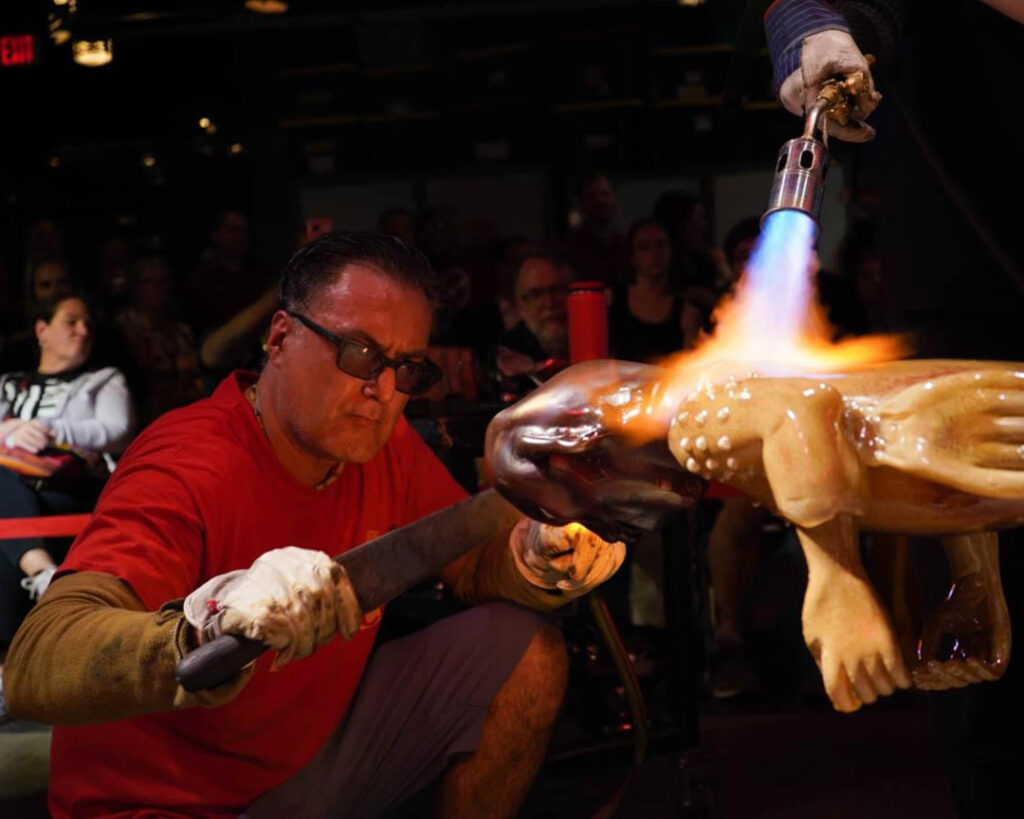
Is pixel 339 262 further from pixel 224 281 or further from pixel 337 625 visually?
pixel 224 281

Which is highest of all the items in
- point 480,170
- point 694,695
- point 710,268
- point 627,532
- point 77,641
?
point 480,170

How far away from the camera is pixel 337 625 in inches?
67.4

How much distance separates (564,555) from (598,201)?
3734mm

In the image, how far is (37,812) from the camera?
3.11 metres

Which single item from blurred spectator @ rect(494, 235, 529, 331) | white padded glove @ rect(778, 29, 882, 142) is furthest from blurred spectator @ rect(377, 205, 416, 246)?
white padded glove @ rect(778, 29, 882, 142)

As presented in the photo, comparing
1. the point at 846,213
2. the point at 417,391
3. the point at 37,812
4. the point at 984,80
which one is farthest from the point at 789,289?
the point at 846,213

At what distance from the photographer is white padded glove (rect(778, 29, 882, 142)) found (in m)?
1.77

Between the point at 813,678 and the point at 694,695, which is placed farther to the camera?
the point at 813,678

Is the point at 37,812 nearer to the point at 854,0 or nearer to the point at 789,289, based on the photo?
the point at 789,289

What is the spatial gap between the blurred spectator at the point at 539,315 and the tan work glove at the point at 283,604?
8.14 ft

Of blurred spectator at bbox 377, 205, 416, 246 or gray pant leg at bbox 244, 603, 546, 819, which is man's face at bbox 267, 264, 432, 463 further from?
blurred spectator at bbox 377, 205, 416, 246

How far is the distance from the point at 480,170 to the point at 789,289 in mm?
6700

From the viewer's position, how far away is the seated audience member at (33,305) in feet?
15.4

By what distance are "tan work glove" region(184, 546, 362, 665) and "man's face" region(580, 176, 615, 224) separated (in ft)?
13.8
